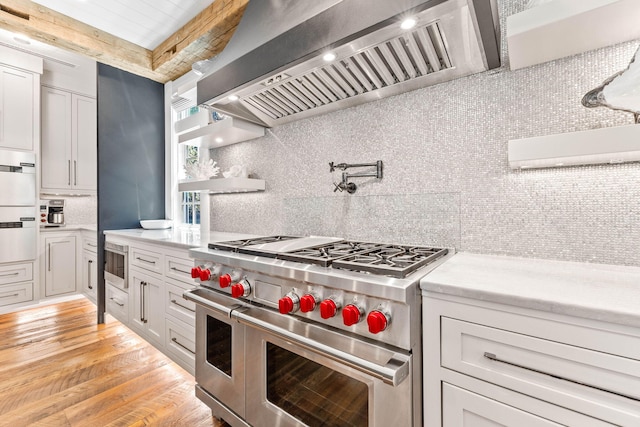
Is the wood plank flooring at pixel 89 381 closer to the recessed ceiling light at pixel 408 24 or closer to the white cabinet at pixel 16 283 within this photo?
the white cabinet at pixel 16 283

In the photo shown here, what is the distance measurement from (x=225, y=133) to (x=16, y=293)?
3.07m

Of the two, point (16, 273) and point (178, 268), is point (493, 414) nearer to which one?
point (178, 268)

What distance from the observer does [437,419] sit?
2.99 feet

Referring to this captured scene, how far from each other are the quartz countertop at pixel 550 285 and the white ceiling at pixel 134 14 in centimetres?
252

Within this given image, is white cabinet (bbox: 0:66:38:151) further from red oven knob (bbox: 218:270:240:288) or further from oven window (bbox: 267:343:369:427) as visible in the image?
oven window (bbox: 267:343:369:427)

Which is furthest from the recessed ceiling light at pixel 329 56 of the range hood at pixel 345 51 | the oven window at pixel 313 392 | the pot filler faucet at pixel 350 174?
the oven window at pixel 313 392

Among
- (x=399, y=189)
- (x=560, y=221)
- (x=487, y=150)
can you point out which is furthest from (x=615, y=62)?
(x=399, y=189)

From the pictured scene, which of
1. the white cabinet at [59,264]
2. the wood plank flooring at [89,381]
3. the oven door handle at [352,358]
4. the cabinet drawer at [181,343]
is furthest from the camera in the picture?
the white cabinet at [59,264]

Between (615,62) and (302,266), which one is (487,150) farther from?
(302,266)

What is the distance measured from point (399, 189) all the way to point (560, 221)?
700mm

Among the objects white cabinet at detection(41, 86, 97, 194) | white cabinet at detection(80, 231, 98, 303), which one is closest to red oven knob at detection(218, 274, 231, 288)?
white cabinet at detection(80, 231, 98, 303)

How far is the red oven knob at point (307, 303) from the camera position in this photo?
1.05 meters

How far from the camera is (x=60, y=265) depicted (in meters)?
3.60

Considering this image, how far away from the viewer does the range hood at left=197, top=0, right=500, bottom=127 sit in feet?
3.58
